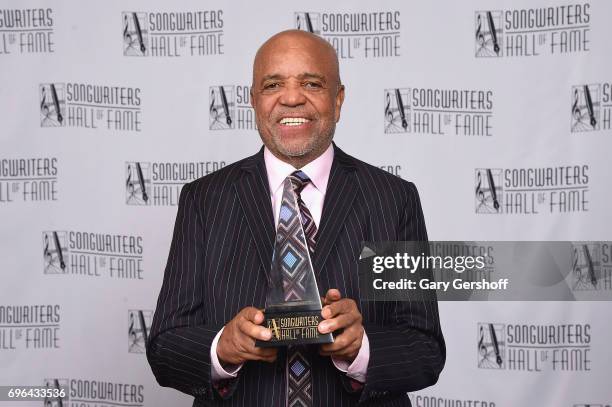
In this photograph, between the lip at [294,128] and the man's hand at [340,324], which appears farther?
the lip at [294,128]

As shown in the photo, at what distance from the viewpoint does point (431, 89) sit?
307 cm

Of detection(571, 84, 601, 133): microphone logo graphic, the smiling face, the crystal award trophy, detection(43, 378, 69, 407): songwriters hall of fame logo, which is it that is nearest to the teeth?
the smiling face

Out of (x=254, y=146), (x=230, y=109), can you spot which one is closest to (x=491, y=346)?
(x=254, y=146)

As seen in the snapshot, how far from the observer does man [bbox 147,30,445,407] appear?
5.24ft

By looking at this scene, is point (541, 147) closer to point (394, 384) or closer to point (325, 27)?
point (325, 27)

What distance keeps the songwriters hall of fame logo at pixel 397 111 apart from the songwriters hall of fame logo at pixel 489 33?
12.3 inches

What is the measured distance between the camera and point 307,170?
1804 millimetres

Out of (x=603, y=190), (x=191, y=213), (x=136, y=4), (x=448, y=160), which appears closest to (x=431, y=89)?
(x=448, y=160)

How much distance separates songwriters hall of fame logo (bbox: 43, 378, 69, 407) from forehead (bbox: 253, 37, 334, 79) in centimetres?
180

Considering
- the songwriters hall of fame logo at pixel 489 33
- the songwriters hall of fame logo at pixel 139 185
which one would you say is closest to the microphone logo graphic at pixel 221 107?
the songwriters hall of fame logo at pixel 139 185

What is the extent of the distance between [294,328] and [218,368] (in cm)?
21

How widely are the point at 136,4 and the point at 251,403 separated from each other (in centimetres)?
193

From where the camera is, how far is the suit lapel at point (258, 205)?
171 centimetres

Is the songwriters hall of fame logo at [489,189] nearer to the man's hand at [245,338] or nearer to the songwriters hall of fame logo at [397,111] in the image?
the songwriters hall of fame logo at [397,111]
